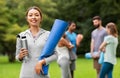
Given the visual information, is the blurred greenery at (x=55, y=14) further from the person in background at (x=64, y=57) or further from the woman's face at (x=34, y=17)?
the woman's face at (x=34, y=17)

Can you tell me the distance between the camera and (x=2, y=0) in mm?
35719

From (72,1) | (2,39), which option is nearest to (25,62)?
(2,39)

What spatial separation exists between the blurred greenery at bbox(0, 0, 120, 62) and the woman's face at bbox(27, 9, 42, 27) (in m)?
29.2

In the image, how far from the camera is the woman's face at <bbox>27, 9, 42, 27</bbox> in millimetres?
5219

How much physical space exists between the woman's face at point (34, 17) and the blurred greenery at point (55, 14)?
95.8ft

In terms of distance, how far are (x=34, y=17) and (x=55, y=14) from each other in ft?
117

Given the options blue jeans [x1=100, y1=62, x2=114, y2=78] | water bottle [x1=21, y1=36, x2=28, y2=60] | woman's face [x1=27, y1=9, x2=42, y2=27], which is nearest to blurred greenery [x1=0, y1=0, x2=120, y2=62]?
blue jeans [x1=100, y1=62, x2=114, y2=78]

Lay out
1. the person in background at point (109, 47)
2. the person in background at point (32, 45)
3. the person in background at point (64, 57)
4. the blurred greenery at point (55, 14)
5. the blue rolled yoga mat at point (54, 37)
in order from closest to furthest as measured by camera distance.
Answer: the blue rolled yoga mat at point (54, 37) → the person in background at point (32, 45) → the person in background at point (64, 57) → the person in background at point (109, 47) → the blurred greenery at point (55, 14)

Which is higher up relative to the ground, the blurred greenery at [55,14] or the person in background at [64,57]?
the blurred greenery at [55,14]

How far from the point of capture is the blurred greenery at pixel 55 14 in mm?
35469

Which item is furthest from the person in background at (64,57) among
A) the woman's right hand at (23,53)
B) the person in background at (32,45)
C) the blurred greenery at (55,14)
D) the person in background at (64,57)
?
the blurred greenery at (55,14)

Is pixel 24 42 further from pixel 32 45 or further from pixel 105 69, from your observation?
pixel 105 69

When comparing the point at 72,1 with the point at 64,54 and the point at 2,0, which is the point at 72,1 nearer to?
the point at 2,0

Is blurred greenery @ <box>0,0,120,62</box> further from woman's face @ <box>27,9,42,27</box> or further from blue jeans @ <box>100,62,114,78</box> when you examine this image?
woman's face @ <box>27,9,42,27</box>
